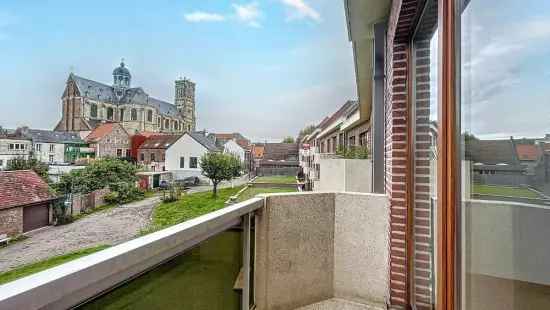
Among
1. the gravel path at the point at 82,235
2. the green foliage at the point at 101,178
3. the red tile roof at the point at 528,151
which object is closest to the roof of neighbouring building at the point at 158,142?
the green foliage at the point at 101,178

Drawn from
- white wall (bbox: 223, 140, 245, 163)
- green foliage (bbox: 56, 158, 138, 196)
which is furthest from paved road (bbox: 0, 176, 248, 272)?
white wall (bbox: 223, 140, 245, 163)

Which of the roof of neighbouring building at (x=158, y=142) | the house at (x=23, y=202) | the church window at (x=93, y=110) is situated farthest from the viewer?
the roof of neighbouring building at (x=158, y=142)

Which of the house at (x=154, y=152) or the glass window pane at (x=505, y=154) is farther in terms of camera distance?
the house at (x=154, y=152)

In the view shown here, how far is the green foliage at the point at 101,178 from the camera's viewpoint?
137 centimetres

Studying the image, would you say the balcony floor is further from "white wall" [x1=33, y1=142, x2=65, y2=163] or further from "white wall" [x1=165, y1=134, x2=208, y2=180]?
"white wall" [x1=33, y1=142, x2=65, y2=163]

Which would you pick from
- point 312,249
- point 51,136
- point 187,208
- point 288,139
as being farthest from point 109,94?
point 288,139

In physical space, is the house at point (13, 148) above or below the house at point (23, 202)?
above

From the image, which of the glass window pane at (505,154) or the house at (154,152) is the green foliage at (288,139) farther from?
the glass window pane at (505,154)

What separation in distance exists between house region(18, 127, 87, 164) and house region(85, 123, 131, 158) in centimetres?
6

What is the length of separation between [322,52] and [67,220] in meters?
5.30

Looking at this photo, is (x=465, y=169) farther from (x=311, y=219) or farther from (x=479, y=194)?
(x=311, y=219)

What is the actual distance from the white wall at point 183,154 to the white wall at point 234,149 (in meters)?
0.29

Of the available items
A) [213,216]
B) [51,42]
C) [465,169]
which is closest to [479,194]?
[465,169]

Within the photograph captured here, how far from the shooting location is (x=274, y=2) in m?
4.52
